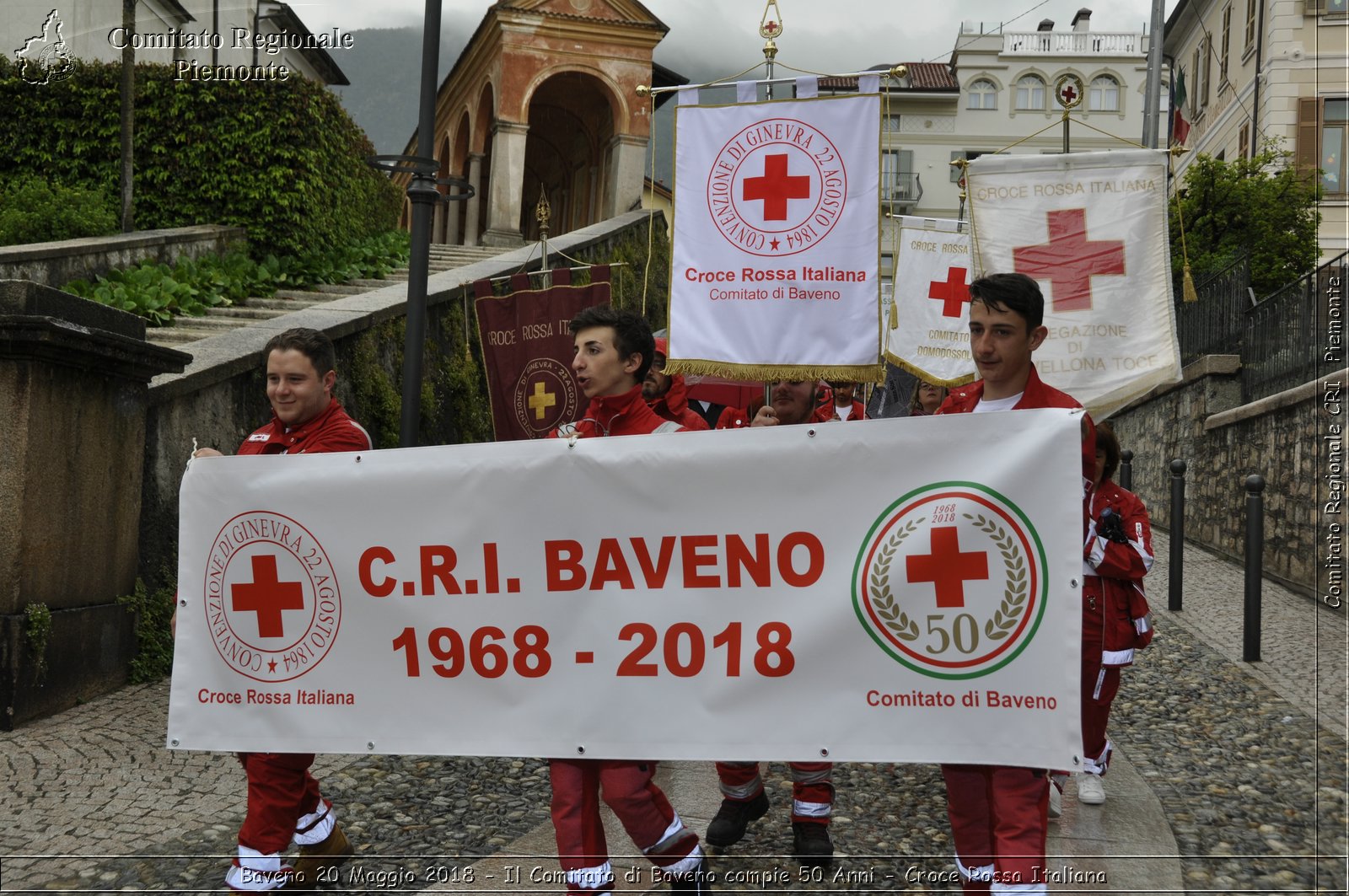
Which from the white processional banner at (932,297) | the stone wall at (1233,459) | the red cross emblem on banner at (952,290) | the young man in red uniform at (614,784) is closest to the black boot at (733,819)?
the young man in red uniform at (614,784)

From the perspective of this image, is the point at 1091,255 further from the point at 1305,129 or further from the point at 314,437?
the point at 1305,129

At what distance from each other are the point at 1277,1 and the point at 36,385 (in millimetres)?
29759

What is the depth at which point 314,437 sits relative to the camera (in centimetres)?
425

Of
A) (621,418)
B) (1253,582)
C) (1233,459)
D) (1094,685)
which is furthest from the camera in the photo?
(1233,459)

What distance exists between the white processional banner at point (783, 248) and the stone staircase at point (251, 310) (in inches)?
159

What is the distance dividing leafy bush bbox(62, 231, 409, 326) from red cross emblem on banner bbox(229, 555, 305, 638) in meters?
5.86

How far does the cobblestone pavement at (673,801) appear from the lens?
166 inches

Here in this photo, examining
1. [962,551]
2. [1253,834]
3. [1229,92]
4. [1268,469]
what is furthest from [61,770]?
[1229,92]

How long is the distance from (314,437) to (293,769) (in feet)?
3.64

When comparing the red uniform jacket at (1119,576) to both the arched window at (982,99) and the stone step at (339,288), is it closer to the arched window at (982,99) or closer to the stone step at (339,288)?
the stone step at (339,288)

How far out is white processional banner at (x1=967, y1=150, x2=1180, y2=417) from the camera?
572cm

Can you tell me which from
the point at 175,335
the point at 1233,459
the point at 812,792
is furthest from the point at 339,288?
the point at 812,792

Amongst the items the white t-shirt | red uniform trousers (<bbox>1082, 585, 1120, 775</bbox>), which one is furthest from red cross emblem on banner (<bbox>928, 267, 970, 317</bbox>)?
the white t-shirt

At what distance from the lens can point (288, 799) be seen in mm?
3898
